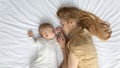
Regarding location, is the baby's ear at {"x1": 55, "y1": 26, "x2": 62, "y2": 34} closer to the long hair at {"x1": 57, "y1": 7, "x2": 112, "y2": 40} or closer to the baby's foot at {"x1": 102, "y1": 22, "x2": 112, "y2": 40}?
the long hair at {"x1": 57, "y1": 7, "x2": 112, "y2": 40}

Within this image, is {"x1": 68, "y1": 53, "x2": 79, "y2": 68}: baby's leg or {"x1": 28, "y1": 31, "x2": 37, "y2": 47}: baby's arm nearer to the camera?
{"x1": 68, "y1": 53, "x2": 79, "y2": 68}: baby's leg

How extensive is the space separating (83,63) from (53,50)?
0.21 metres

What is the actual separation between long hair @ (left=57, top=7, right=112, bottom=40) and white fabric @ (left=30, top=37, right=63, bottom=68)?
0.18 meters

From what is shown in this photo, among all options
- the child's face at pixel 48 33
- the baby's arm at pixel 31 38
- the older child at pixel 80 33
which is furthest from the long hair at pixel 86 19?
the baby's arm at pixel 31 38

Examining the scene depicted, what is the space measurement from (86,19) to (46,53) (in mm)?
315

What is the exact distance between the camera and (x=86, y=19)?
63.9 inches

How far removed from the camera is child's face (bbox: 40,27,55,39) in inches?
62.9

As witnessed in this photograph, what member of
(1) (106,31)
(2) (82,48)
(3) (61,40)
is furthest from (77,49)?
(1) (106,31)

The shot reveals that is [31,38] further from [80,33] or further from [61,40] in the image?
[80,33]

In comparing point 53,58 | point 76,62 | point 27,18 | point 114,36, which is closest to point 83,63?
point 76,62

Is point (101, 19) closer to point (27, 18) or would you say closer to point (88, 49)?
point (88, 49)

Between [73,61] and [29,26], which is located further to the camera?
[29,26]

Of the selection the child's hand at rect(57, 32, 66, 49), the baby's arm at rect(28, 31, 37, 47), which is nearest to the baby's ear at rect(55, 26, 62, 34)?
the child's hand at rect(57, 32, 66, 49)

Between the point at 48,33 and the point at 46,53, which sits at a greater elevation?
the point at 48,33
